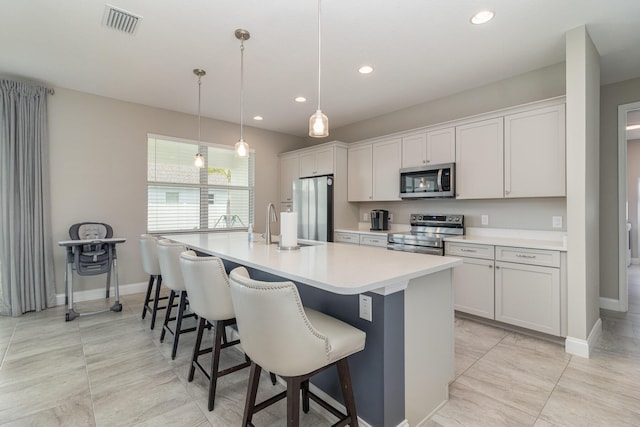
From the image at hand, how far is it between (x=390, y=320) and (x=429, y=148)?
295cm

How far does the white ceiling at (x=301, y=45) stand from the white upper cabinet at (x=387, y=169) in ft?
2.28

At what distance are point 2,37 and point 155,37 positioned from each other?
135 cm

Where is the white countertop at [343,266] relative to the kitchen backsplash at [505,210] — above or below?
below

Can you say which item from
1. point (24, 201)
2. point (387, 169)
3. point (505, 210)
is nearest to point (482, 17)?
point (505, 210)

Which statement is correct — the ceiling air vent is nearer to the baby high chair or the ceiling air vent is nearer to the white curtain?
the white curtain

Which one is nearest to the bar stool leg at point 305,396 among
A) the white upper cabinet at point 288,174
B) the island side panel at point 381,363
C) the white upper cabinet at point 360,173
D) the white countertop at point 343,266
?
the island side panel at point 381,363

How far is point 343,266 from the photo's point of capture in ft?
5.48

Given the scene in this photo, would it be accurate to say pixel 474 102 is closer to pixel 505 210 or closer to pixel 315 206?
pixel 505 210

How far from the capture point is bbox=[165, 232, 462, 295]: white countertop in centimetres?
134

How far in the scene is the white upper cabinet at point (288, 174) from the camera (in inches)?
221

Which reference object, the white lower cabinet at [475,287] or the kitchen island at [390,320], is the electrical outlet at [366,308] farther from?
the white lower cabinet at [475,287]

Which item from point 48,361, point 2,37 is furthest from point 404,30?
point 48,361

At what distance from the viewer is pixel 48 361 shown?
96.3 inches

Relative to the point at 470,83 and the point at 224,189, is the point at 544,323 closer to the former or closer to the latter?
the point at 470,83
